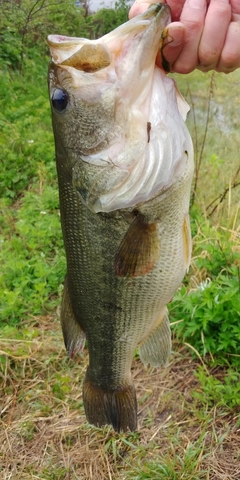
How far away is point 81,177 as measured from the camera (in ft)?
5.14

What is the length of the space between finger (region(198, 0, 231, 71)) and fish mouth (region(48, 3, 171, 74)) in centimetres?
12

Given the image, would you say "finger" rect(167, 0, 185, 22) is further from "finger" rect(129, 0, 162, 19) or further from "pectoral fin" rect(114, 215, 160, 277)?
"pectoral fin" rect(114, 215, 160, 277)

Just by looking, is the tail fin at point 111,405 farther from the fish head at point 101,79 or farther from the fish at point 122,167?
the fish head at point 101,79

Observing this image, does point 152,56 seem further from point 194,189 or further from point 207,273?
point 194,189

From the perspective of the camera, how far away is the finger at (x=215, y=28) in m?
1.41

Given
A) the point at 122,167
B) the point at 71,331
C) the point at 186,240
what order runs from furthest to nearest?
the point at 71,331 → the point at 186,240 → the point at 122,167

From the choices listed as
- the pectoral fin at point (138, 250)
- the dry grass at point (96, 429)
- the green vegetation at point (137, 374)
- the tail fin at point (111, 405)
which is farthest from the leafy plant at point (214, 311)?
the pectoral fin at point (138, 250)

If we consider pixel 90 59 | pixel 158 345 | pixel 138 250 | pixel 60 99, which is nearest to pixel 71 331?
pixel 158 345

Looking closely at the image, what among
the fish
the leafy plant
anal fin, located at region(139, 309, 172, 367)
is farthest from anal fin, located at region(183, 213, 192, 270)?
the leafy plant

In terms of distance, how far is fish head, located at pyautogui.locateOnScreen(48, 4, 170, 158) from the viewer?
4.53ft

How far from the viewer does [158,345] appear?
1.95m

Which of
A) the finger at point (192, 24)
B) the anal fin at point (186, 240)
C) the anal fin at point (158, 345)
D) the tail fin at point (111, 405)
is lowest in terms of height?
the tail fin at point (111, 405)

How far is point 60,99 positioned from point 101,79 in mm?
150

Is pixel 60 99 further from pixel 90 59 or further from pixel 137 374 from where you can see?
pixel 137 374
